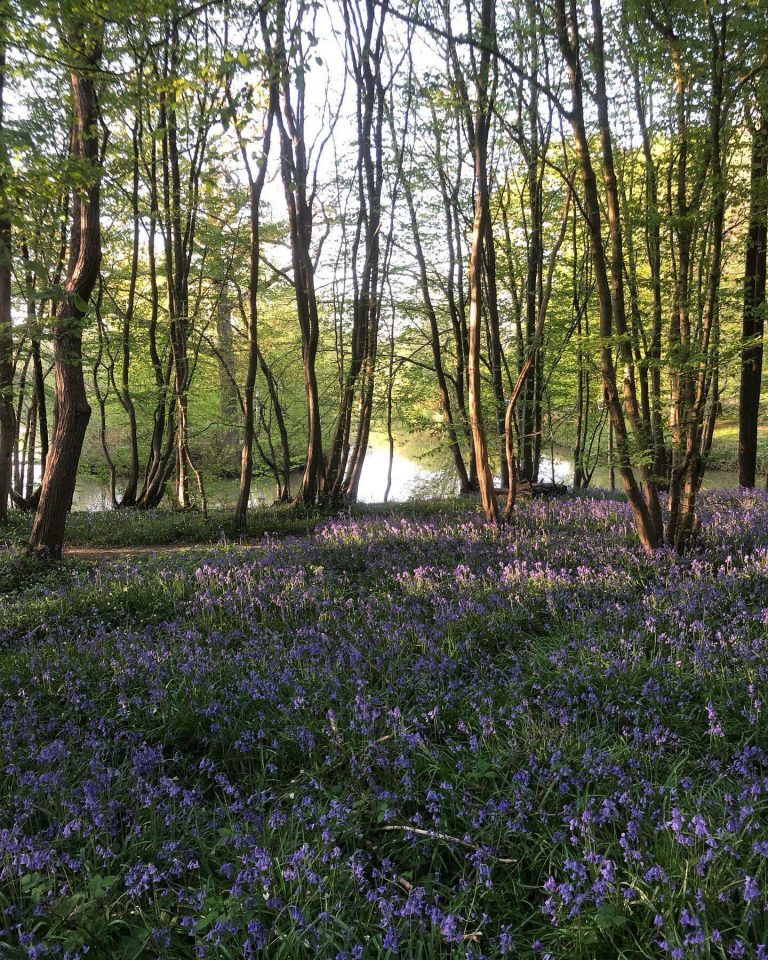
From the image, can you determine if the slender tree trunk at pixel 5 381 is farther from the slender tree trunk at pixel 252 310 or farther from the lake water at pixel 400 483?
the lake water at pixel 400 483

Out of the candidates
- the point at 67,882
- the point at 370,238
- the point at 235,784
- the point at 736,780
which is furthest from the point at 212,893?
the point at 370,238

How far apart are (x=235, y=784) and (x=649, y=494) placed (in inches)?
199

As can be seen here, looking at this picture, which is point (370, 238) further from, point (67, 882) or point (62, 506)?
point (67, 882)

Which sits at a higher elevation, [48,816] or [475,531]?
[475,531]

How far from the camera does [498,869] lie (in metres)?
2.28

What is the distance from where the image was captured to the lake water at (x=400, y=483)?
23.7m

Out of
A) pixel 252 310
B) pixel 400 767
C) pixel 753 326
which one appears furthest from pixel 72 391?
pixel 753 326

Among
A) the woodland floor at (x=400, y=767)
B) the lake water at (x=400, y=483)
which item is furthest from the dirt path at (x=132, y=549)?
the lake water at (x=400, y=483)

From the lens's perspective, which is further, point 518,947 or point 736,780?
point 736,780

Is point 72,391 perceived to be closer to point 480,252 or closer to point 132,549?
point 132,549

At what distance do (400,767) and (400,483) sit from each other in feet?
94.8

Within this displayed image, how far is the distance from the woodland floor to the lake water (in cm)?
1441

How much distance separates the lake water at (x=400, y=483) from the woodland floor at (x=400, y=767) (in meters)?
14.4

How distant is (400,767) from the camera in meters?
2.79
